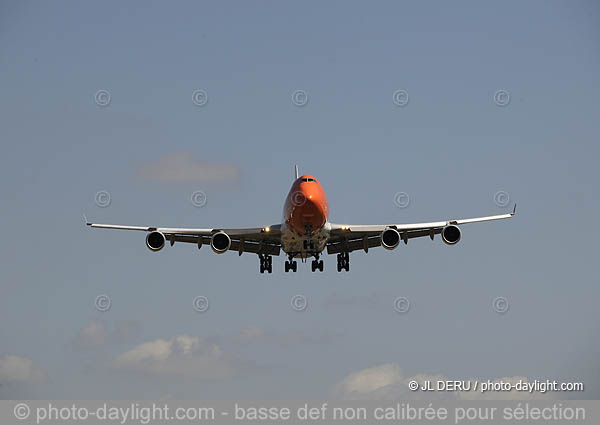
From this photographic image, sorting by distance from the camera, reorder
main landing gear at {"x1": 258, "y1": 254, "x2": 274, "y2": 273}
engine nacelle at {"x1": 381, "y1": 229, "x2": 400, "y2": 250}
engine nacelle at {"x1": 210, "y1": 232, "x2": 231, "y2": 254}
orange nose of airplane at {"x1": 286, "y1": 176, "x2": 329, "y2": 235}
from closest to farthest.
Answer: orange nose of airplane at {"x1": 286, "y1": 176, "x2": 329, "y2": 235}, engine nacelle at {"x1": 210, "y1": 232, "x2": 231, "y2": 254}, engine nacelle at {"x1": 381, "y1": 229, "x2": 400, "y2": 250}, main landing gear at {"x1": 258, "y1": 254, "x2": 274, "y2": 273}

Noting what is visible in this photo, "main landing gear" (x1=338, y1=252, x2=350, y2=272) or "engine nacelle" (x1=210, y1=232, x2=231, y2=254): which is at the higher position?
"main landing gear" (x1=338, y1=252, x2=350, y2=272)

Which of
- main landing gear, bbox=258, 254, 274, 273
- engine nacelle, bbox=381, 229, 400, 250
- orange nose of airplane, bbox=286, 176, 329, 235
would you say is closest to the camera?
orange nose of airplane, bbox=286, 176, 329, 235

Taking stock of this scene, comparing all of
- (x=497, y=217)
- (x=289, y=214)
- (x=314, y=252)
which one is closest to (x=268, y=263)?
(x=314, y=252)

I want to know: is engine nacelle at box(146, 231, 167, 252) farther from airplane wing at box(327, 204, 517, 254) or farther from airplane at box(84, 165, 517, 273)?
airplane wing at box(327, 204, 517, 254)

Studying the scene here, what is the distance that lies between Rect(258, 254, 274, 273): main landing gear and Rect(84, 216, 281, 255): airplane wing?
566 millimetres

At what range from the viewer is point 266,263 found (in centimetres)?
5369

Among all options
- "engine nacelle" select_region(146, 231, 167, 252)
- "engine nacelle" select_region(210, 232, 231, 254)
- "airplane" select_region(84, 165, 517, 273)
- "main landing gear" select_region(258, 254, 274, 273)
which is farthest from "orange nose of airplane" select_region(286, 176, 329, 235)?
"main landing gear" select_region(258, 254, 274, 273)

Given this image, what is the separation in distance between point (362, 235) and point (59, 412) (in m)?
18.4

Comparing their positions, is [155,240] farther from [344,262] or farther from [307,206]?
[344,262]

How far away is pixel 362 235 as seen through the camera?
167ft

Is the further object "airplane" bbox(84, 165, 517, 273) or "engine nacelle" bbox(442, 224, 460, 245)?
"engine nacelle" bbox(442, 224, 460, 245)

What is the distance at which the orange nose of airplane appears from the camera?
44.1 m

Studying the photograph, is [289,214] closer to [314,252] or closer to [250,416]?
[314,252]

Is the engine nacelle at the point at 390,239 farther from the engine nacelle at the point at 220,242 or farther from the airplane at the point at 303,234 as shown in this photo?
the engine nacelle at the point at 220,242
